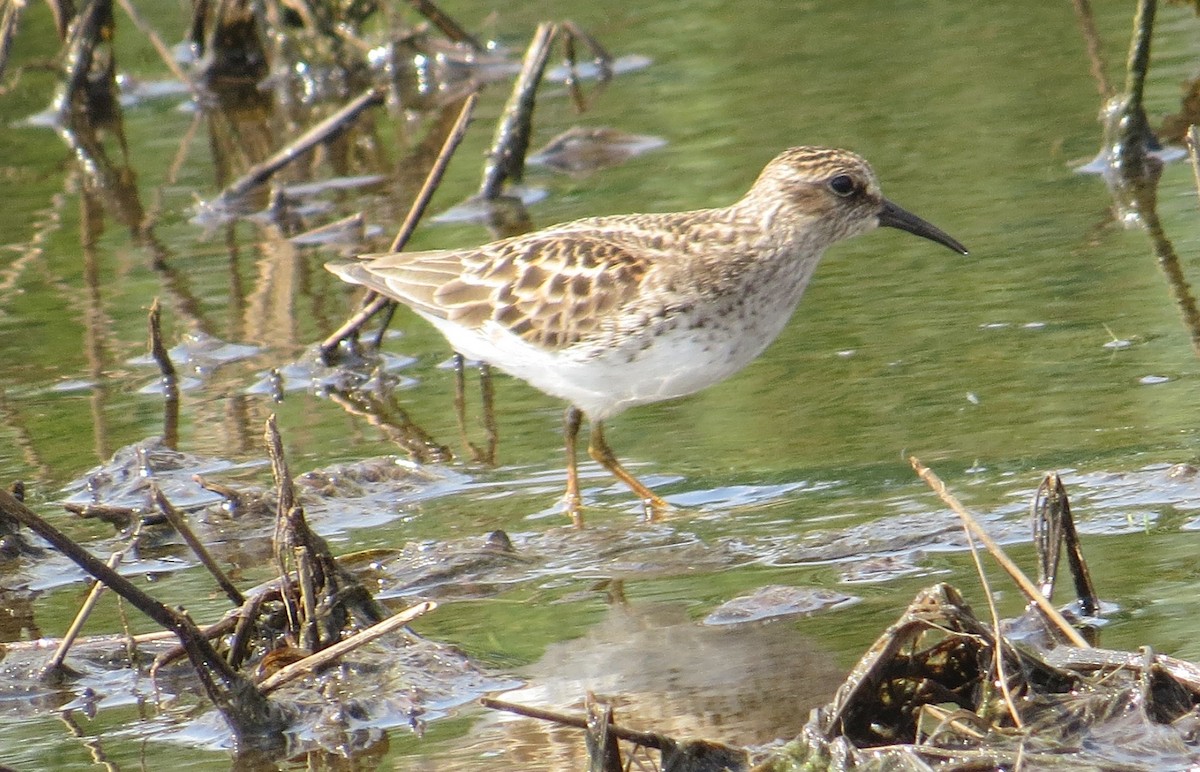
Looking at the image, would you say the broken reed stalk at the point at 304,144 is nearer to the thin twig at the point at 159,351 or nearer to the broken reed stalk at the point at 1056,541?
the thin twig at the point at 159,351

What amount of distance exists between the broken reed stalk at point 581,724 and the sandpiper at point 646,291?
2.51 m

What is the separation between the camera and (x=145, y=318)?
963cm

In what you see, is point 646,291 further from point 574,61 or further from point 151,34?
point 151,34

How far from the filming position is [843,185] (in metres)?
7.19

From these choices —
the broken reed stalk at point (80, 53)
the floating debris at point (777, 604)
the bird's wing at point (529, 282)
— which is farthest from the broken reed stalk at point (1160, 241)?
the broken reed stalk at point (80, 53)

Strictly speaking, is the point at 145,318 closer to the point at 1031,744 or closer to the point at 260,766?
the point at 260,766

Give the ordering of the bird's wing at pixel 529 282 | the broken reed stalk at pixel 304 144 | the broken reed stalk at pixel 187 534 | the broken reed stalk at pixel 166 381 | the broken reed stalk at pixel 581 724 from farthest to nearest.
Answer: the broken reed stalk at pixel 304 144, the broken reed stalk at pixel 166 381, the bird's wing at pixel 529 282, the broken reed stalk at pixel 187 534, the broken reed stalk at pixel 581 724

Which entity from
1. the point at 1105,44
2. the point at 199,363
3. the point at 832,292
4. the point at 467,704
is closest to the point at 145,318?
the point at 199,363

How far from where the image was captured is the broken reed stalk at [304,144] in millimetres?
10031

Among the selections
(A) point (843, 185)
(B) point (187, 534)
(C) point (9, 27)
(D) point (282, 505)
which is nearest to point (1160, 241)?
(A) point (843, 185)

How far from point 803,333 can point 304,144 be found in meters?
3.60

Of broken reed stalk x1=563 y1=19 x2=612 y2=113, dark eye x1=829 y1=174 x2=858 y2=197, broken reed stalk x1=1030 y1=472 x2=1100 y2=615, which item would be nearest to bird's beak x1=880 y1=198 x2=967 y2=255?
dark eye x1=829 y1=174 x2=858 y2=197

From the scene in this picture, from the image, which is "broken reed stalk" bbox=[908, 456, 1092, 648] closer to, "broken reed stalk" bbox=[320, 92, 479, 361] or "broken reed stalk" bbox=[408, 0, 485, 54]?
"broken reed stalk" bbox=[320, 92, 479, 361]

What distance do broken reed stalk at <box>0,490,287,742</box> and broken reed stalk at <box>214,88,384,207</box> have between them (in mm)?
5578
